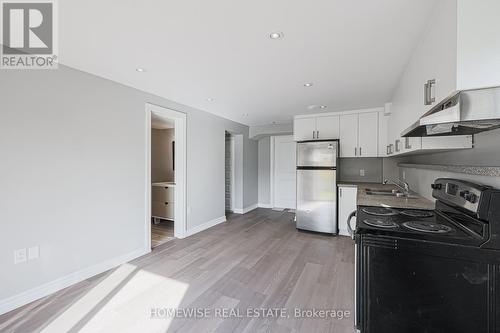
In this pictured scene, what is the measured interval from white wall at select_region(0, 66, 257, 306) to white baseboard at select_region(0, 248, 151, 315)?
0.13ft

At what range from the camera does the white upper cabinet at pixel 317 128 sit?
4.30 m

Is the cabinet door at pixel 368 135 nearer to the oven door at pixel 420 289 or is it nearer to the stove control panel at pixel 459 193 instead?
the stove control panel at pixel 459 193

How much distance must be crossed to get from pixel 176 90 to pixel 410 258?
3.01 m

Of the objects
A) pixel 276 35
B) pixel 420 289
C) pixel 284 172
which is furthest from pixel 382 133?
pixel 420 289

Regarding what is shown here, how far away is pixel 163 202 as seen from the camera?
4441mm

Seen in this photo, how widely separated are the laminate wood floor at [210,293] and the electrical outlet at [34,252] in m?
0.39

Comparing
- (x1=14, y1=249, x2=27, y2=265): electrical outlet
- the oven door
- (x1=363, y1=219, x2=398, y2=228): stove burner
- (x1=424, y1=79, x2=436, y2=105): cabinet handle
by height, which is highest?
(x1=424, y1=79, x2=436, y2=105): cabinet handle

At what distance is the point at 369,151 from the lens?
13.3 ft

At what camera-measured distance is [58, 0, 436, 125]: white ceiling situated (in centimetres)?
144

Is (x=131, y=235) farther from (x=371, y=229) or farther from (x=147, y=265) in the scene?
(x=371, y=229)

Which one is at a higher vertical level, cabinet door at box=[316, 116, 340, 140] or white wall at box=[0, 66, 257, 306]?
cabinet door at box=[316, 116, 340, 140]

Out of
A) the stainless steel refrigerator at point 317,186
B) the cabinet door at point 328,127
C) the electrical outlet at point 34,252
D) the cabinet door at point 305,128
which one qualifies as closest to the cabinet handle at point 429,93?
the stainless steel refrigerator at point 317,186

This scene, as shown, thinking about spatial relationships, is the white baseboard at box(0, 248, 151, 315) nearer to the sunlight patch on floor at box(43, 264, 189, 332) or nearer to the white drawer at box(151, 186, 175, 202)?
the sunlight patch on floor at box(43, 264, 189, 332)

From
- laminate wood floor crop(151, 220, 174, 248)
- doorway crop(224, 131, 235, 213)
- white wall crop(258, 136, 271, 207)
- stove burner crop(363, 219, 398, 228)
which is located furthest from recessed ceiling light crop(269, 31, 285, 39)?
white wall crop(258, 136, 271, 207)
